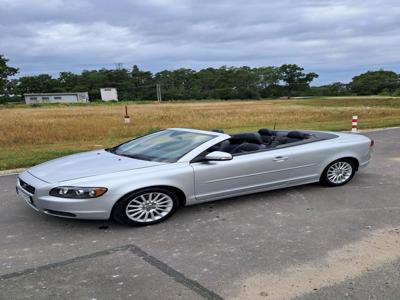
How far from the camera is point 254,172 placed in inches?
225

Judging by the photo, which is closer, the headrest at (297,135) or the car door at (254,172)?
the car door at (254,172)

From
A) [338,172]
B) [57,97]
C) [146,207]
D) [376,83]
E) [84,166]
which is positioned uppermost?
[57,97]

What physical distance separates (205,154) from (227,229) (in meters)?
1.11

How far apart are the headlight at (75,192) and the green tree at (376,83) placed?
10619cm

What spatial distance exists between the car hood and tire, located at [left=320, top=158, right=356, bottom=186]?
2.86 meters

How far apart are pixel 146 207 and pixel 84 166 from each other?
0.98m

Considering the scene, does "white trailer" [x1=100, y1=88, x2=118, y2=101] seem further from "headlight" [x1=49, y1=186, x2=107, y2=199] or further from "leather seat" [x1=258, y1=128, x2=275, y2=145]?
"headlight" [x1=49, y1=186, x2=107, y2=199]

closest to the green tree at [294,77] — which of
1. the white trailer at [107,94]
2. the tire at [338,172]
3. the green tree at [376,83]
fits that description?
the green tree at [376,83]

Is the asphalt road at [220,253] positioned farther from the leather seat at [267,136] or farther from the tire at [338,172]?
the leather seat at [267,136]

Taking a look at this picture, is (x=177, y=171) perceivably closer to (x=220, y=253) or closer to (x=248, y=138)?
(x=220, y=253)

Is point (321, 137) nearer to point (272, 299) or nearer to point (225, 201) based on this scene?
point (225, 201)

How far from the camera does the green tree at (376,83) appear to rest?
4141 inches

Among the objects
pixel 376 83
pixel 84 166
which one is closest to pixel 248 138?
pixel 84 166

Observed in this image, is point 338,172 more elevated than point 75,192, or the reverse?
point 75,192
